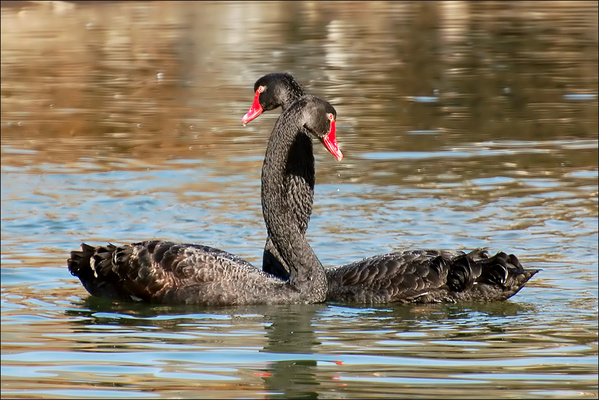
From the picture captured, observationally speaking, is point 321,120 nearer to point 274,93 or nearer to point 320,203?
point 274,93

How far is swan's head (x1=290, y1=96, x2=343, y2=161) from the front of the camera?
7.61m

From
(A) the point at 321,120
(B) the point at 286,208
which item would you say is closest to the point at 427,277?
(B) the point at 286,208

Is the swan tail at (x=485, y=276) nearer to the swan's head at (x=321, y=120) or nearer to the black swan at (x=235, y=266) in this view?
the black swan at (x=235, y=266)

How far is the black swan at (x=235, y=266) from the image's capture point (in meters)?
7.83

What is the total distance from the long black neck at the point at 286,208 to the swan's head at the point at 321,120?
0.07 meters

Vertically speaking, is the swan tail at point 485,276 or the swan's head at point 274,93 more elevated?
the swan's head at point 274,93

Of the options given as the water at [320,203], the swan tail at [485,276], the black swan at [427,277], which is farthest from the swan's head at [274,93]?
the swan tail at [485,276]

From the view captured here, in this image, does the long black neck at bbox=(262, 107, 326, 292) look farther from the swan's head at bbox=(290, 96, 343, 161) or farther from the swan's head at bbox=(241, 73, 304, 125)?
the swan's head at bbox=(241, 73, 304, 125)

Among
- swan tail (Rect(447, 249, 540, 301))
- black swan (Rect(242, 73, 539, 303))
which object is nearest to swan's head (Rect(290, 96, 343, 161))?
black swan (Rect(242, 73, 539, 303))

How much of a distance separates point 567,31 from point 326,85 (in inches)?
399

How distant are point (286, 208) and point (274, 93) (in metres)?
1.21

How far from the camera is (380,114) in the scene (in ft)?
54.2

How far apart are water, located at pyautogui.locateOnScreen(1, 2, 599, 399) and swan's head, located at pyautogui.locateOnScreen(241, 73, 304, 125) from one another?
119 cm

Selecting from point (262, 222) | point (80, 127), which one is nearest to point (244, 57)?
point (80, 127)
